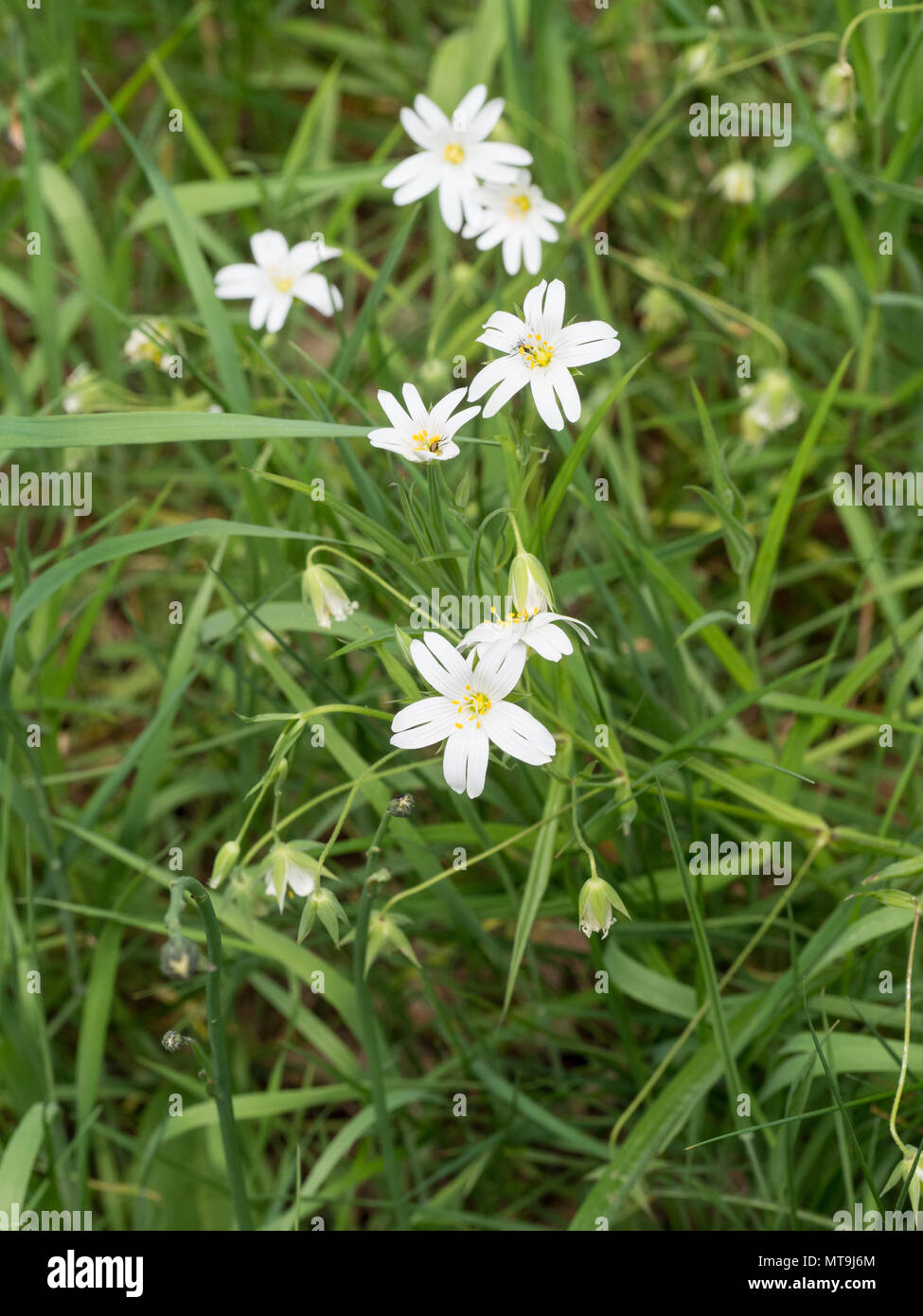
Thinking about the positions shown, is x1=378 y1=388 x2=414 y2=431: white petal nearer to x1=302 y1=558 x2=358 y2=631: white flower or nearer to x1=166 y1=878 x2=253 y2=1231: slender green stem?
x1=302 y1=558 x2=358 y2=631: white flower

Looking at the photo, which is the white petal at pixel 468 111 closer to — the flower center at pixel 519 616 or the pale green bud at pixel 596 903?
the flower center at pixel 519 616

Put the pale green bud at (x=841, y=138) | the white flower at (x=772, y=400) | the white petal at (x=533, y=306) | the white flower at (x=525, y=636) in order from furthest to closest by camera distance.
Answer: the pale green bud at (x=841, y=138), the white flower at (x=772, y=400), the white petal at (x=533, y=306), the white flower at (x=525, y=636)

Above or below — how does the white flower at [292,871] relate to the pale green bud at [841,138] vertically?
below

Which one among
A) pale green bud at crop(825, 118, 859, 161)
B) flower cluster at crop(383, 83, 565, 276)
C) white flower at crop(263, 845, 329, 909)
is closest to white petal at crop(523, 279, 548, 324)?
flower cluster at crop(383, 83, 565, 276)

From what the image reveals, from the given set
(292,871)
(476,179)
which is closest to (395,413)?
(292,871)

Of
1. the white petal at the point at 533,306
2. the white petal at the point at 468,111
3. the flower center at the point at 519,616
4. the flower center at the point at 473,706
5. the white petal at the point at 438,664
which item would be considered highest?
the white petal at the point at 468,111

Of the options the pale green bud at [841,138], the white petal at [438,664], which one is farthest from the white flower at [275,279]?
the pale green bud at [841,138]
